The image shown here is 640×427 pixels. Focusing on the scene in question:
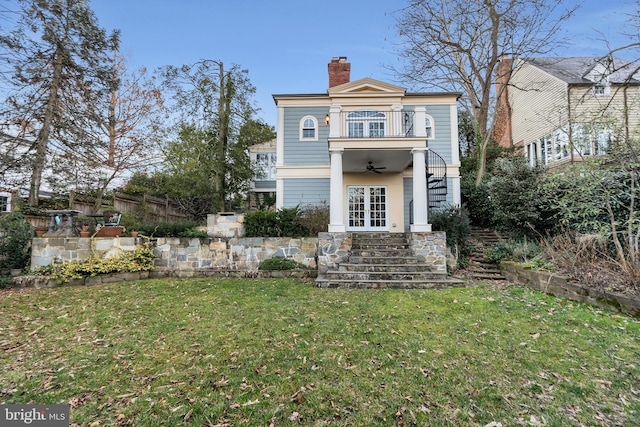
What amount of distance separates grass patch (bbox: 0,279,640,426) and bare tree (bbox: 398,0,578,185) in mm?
10812

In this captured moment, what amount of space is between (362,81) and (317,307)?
9.26m

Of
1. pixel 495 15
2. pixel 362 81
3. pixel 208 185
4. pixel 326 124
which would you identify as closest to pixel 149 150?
pixel 208 185

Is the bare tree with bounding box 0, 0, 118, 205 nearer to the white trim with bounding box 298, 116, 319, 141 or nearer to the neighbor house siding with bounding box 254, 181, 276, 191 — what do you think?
the white trim with bounding box 298, 116, 319, 141

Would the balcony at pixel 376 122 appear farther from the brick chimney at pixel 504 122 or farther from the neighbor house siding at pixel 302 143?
the brick chimney at pixel 504 122

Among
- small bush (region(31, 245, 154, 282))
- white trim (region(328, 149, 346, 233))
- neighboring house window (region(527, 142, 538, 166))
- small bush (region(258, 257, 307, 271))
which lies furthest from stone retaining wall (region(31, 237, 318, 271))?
neighboring house window (region(527, 142, 538, 166))

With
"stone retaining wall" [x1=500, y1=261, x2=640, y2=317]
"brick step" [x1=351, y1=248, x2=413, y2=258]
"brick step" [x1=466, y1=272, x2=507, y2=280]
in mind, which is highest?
"brick step" [x1=351, y1=248, x2=413, y2=258]

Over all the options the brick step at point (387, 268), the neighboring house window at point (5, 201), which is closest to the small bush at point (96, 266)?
the neighboring house window at point (5, 201)

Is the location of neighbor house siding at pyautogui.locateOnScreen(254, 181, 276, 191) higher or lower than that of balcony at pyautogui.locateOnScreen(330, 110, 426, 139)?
lower

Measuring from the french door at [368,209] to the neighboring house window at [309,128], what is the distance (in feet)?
9.01

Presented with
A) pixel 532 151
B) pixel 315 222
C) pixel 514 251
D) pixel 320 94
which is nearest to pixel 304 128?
pixel 320 94

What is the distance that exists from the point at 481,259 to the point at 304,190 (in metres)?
6.62

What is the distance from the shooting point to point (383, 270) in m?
7.02

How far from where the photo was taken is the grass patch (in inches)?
90.2

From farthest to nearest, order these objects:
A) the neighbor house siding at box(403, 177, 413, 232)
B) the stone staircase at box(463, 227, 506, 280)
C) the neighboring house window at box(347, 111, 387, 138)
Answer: the neighboring house window at box(347, 111, 387, 138), the neighbor house siding at box(403, 177, 413, 232), the stone staircase at box(463, 227, 506, 280)
